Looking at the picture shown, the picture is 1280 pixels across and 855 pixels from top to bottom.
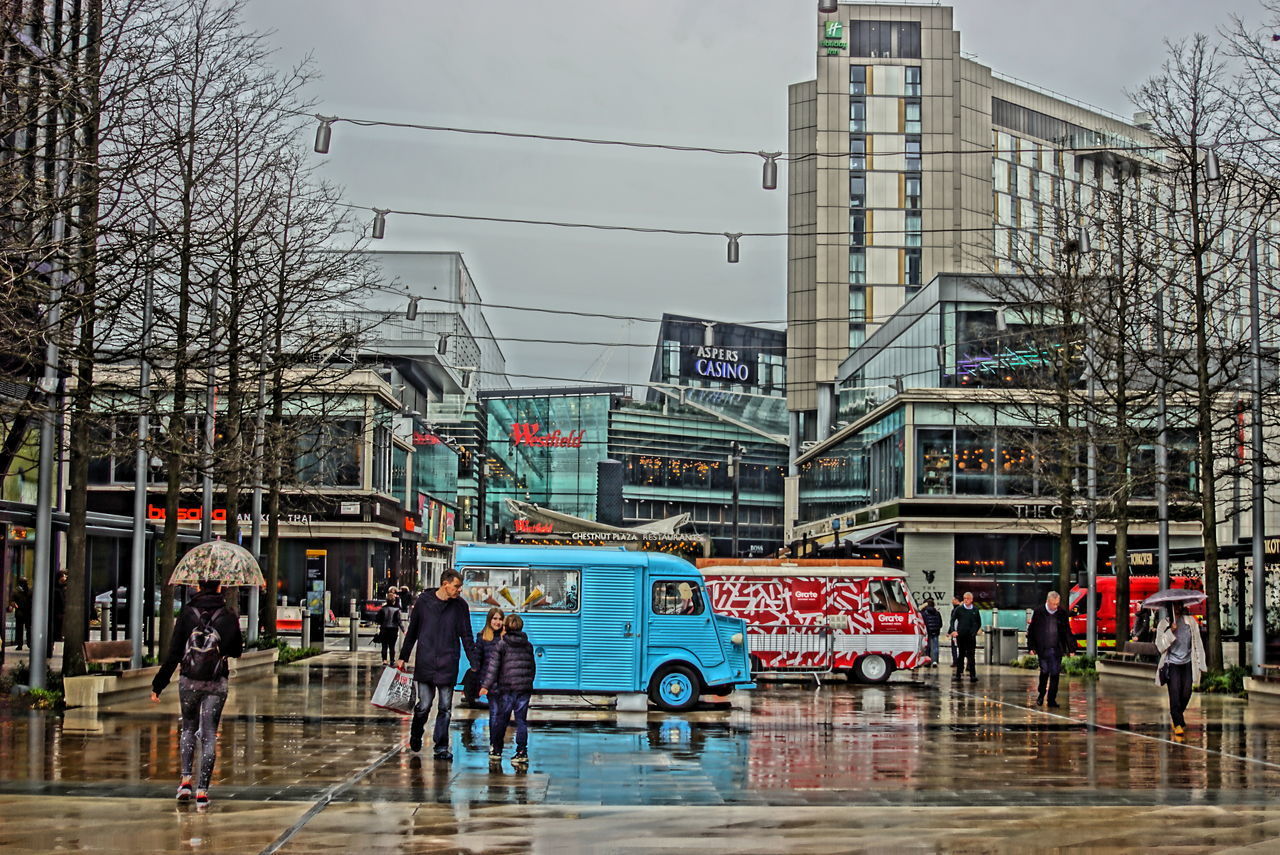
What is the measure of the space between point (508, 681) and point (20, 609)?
2414cm

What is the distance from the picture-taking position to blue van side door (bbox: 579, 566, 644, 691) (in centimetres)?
2191

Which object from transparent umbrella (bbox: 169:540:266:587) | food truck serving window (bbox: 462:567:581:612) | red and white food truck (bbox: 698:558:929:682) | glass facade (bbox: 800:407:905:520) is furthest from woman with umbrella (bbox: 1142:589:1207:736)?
glass facade (bbox: 800:407:905:520)

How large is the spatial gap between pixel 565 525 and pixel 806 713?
47405mm

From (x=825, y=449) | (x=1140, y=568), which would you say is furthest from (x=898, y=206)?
(x=1140, y=568)

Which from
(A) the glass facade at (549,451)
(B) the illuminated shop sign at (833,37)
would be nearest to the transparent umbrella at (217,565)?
(B) the illuminated shop sign at (833,37)

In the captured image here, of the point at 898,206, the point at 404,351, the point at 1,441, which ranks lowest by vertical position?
the point at 1,441

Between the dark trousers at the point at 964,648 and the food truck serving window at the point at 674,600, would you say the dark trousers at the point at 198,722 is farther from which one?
the dark trousers at the point at 964,648

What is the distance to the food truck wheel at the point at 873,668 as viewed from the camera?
2959cm

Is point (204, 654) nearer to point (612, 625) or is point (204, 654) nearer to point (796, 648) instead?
point (612, 625)

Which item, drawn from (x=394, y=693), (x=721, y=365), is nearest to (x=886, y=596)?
(x=394, y=693)

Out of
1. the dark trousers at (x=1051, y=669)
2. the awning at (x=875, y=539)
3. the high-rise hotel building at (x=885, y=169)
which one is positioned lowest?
the dark trousers at (x=1051, y=669)

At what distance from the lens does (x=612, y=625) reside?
2198cm

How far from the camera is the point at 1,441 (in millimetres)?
30875

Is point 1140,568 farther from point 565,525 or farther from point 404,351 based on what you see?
point 404,351
